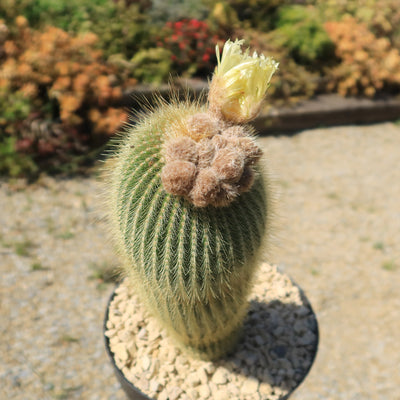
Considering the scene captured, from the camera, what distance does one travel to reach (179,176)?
1493mm

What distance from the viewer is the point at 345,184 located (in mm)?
4672

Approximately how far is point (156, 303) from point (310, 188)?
3.06 meters

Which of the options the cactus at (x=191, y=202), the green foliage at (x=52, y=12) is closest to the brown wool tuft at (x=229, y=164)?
the cactus at (x=191, y=202)

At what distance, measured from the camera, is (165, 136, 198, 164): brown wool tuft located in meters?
1.54

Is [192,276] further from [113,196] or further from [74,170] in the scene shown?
[74,170]

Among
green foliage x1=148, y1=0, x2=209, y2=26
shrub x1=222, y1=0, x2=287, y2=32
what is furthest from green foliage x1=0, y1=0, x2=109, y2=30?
shrub x1=222, y1=0, x2=287, y2=32

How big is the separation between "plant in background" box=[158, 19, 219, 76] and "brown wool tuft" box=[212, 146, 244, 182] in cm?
391

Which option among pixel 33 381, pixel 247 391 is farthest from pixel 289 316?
pixel 33 381

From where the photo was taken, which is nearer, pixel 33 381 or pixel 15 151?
pixel 33 381

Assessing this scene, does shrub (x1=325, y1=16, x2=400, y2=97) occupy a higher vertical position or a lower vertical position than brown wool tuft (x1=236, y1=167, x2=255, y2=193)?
lower

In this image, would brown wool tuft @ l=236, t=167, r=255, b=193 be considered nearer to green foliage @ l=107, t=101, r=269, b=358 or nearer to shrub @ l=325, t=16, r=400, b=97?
green foliage @ l=107, t=101, r=269, b=358

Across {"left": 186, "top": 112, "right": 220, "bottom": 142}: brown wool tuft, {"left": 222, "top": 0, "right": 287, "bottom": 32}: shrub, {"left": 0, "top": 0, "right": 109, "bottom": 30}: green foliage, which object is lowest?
{"left": 222, "top": 0, "right": 287, "bottom": 32}: shrub

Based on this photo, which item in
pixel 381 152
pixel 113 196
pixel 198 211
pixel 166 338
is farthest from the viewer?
pixel 381 152

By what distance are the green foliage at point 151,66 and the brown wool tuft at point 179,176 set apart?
367cm
